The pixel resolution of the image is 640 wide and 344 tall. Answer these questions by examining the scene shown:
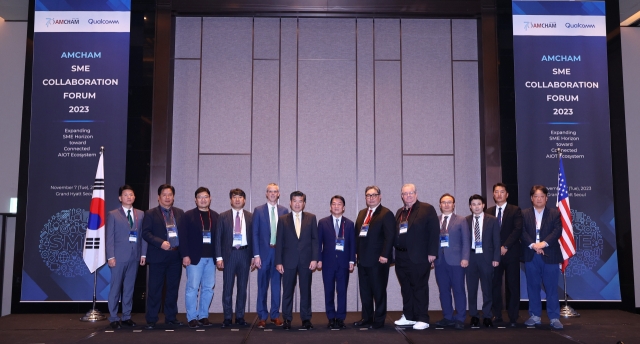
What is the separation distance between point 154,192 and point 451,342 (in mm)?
4225

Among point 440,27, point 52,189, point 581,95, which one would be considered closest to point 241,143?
point 52,189

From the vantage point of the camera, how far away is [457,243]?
5789 millimetres

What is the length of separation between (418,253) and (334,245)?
0.88 m

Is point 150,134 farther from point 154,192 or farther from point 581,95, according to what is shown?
point 581,95

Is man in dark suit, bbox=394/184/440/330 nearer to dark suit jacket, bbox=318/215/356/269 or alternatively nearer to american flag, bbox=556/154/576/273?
dark suit jacket, bbox=318/215/356/269

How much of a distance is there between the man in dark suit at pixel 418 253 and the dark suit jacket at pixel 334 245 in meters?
0.51

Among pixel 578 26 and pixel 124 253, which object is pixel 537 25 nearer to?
pixel 578 26

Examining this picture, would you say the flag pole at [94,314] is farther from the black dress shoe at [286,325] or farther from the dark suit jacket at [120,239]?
the black dress shoe at [286,325]

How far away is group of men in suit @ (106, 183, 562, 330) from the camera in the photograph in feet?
18.6

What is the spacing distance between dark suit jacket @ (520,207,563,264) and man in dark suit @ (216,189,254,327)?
3.00 meters

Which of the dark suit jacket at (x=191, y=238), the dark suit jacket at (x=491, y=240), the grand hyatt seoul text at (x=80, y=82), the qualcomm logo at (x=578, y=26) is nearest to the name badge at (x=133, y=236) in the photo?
the dark suit jacket at (x=191, y=238)

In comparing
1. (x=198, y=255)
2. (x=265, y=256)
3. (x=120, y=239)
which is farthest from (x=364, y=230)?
(x=120, y=239)

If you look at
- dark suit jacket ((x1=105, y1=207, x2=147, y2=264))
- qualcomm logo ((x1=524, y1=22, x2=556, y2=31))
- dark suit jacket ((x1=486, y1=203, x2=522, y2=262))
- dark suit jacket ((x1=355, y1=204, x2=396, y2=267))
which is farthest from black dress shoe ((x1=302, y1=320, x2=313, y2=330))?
qualcomm logo ((x1=524, y1=22, x2=556, y2=31))

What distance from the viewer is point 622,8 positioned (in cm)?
775
